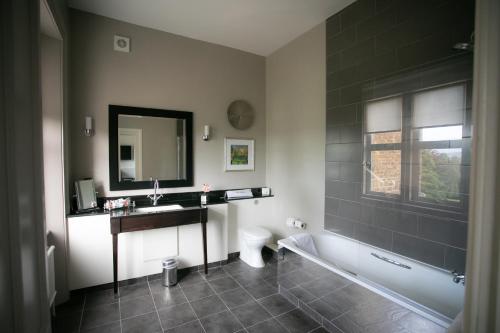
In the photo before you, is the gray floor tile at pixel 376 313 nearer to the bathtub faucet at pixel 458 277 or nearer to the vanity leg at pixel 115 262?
the bathtub faucet at pixel 458 277

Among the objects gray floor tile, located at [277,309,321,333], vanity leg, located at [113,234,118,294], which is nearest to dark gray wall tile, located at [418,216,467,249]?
gray floor tile, located at [277,309,321,333]

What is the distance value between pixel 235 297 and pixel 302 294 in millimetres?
674

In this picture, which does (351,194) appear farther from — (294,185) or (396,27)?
(396,27)

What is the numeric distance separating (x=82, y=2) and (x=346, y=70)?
9.14ft

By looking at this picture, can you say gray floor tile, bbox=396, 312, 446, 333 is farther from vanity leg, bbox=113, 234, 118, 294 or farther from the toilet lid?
vanity leg, bbox=113, 234, 118, 294

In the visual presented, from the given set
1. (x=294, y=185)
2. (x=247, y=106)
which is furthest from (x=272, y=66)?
(x=294, y=185)

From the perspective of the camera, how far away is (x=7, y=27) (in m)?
0.63

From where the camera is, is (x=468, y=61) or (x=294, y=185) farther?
(x=294, y=185)

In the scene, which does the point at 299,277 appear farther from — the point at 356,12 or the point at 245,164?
the point at 356,12

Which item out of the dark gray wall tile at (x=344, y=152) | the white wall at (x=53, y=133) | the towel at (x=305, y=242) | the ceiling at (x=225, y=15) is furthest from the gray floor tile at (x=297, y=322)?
the ceiling at (x=225, y=15)

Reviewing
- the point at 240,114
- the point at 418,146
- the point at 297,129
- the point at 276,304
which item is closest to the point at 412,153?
the point at 418,146

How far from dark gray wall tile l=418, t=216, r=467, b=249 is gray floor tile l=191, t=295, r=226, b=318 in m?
1.85

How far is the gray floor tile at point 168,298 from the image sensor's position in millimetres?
2363

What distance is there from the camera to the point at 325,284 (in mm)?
2051
